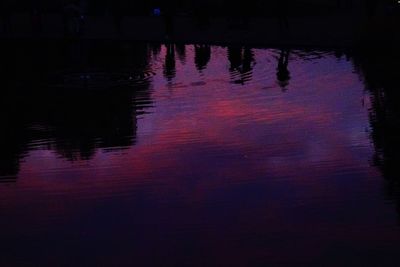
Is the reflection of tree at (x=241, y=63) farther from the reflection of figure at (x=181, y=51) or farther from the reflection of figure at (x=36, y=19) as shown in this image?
the reflection of figure at (x=36, y=19)

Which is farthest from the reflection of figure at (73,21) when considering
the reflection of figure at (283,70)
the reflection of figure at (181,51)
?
the reflection of figure at (283,70)

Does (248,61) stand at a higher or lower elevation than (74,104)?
lower

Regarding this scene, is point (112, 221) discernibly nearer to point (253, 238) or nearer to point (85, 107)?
point (253, 238)

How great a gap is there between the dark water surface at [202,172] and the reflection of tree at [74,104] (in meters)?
0.05

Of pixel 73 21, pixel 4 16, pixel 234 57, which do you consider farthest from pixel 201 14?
pixel 4 16

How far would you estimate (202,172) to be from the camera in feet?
30.7

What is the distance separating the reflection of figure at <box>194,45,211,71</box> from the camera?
21097 mm

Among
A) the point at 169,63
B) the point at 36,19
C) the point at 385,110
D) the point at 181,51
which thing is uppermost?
the point at 385,110

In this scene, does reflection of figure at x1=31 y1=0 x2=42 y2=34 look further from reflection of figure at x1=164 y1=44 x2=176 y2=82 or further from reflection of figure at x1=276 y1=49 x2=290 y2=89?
reflection of figure at x1=276 y1=49 x2=290 y2=89

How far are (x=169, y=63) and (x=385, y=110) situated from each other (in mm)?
9933

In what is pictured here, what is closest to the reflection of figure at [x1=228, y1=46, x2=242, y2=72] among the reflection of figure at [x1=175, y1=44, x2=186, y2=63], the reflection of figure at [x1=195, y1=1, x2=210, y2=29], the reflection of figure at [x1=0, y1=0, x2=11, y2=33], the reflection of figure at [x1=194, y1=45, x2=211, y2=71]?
the reflection of figure at [x1=194, y1=45, x2=211, y2=71]

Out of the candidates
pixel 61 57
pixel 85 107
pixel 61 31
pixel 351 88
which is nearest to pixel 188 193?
pixel 85 107

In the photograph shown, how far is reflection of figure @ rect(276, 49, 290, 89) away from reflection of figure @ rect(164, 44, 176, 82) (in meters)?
2.70

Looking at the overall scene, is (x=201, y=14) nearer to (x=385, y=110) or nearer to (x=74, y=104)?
(x=74, y=104)
